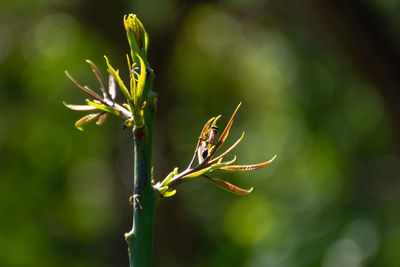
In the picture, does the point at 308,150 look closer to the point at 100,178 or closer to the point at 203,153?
the point at 100,178

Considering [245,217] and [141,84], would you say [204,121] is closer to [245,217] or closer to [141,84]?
[245,217]

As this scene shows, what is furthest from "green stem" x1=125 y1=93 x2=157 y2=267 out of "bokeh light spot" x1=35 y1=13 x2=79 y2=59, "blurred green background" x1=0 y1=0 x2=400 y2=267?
"bokeh light spot" x1=35 y1=13 x2=79 y2=59

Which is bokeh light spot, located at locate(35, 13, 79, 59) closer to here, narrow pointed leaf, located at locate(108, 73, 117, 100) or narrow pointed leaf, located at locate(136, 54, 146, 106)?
narrow pointed leaf, located at locate(108, 73, 117, 100)

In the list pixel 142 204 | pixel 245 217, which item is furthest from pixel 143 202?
pixel 245 217

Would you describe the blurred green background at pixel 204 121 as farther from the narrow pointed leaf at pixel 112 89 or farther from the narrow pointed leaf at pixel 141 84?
the narrow pointed leaf at pixel 141 84

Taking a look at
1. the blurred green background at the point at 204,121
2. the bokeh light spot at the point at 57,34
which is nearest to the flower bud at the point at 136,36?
the blurred green background at the point at 204,121
